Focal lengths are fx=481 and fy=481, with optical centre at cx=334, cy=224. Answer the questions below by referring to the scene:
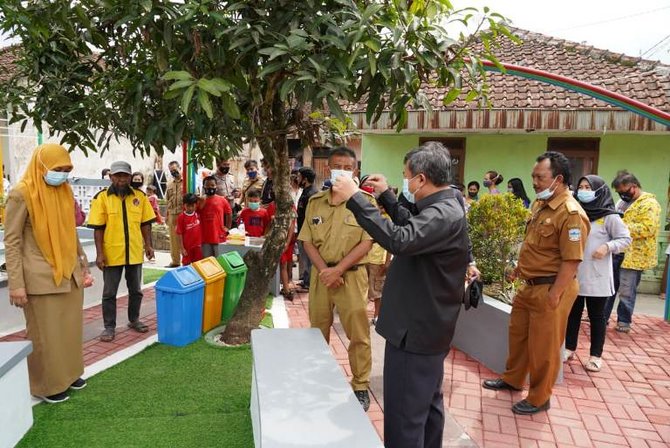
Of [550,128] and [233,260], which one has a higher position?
[550,128]

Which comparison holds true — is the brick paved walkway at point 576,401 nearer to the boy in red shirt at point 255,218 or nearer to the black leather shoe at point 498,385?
the black leather shoe at point 498,385

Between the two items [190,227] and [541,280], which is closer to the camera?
[541,280]

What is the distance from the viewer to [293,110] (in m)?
4.36

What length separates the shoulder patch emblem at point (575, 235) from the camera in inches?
130

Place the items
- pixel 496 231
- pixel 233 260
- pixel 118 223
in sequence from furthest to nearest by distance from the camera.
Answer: pixel 233 260 → pixel 496 231 → pixel 118 223

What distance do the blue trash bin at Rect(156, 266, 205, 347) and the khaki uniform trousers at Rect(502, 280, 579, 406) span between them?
9.65ft

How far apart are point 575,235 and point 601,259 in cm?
134

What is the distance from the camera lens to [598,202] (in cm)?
448

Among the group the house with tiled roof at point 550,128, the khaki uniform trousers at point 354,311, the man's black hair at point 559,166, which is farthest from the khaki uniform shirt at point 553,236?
the house with tiled roof at point 550,128

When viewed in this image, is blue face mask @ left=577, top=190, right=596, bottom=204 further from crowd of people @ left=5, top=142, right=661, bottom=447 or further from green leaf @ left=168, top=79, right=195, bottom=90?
green leaf @ left=168, top=79, right=195, bottom=90

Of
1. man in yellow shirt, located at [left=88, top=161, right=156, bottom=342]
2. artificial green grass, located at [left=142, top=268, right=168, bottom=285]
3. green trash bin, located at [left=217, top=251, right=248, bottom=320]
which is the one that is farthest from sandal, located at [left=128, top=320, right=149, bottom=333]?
artificial green grass, located at [left=142, top=268, right=168, bottom=285]

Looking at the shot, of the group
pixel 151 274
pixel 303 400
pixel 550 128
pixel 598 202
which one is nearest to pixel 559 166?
pixel 598 202

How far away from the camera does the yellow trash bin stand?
16.2ft

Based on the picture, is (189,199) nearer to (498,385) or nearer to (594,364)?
(498,385)
